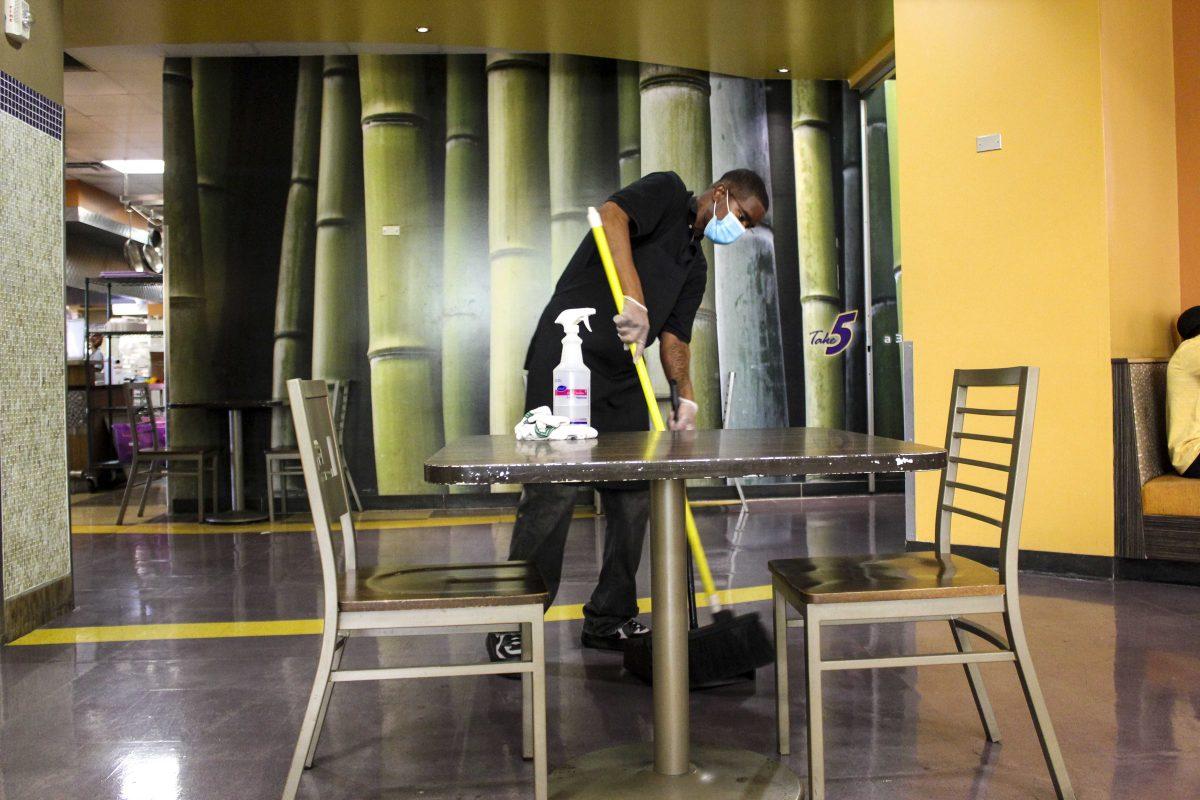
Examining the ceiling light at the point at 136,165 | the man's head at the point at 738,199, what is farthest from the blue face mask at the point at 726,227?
the ceiling light at the point at 136,165

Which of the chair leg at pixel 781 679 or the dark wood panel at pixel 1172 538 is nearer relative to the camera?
the chair leg at pixel 781 679

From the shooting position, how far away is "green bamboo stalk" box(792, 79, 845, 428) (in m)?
6.58

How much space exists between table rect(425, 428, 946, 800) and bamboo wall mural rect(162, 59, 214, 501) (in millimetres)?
4964

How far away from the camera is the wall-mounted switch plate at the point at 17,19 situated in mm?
3211

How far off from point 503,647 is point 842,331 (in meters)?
4.60

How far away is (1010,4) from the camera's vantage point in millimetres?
4062

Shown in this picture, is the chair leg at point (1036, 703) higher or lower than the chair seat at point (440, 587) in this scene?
lower

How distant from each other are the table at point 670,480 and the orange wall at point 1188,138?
3267mm

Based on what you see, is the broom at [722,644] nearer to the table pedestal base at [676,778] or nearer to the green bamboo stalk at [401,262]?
the table pedestal base at [676,778]

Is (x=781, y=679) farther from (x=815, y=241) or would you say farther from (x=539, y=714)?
(x=815, y=241)

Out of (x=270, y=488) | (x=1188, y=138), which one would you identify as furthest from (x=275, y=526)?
(x=1188, y=138)

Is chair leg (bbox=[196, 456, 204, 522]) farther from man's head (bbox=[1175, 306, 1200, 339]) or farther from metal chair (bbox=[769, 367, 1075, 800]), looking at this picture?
man's head (bbox=[1175, 306, 1200, 339])

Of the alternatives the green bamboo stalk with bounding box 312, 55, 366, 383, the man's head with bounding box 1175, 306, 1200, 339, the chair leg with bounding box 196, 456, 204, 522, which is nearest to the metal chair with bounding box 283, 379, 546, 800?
the man's head with bounding box 1175, 306, 1200, 339

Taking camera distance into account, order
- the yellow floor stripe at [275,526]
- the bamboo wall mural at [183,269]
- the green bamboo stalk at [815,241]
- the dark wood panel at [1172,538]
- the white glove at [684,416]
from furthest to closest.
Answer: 1. the green bamboo stalk at [815,241]
2. the bamboo wall mural at [183,269]
3. the yellow floor stripe at [275,526]
4. the dark wood panel at [1172,538]
5. the white glove at [684,416]
